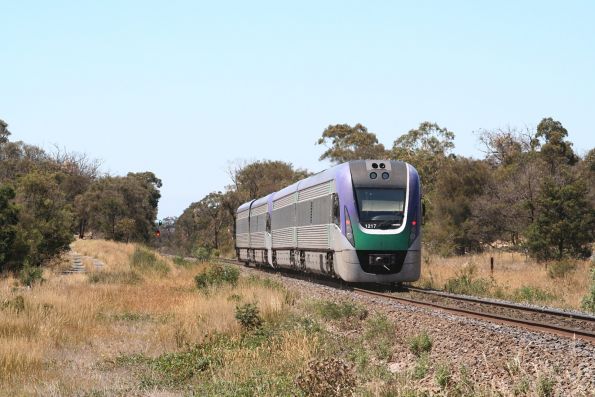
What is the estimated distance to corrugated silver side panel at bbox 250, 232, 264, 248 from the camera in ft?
116

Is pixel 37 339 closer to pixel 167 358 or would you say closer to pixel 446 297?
pixel 167 358

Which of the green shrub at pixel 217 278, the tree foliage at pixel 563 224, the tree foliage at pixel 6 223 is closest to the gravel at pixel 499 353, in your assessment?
the green shrub at pixel 217 278

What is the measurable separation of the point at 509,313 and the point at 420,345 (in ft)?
19.2

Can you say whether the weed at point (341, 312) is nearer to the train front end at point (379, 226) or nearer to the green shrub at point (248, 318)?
the green shrub at point (248, 318)

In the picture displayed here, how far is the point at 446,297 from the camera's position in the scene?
18719 millimetres

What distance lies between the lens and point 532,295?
19781 millimetres

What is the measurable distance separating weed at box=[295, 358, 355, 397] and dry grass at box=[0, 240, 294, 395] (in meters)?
1.86

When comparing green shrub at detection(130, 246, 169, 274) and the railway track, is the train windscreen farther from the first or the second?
green shrub at detection(130, 246, 169, 274)

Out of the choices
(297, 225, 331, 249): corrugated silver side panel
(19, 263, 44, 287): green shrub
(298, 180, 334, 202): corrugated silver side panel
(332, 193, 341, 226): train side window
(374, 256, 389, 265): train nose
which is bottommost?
(19, 263, 44, 287): green shrub

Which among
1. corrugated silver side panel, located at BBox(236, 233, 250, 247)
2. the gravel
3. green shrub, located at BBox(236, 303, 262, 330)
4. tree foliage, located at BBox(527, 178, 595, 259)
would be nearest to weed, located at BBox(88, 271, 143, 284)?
corrugated silver side panel, located at BBox(236, 233, 250, 247)

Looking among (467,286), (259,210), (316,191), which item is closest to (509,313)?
(467,286)

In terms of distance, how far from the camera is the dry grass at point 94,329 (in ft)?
33.2

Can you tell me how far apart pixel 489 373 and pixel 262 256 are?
90.5ft

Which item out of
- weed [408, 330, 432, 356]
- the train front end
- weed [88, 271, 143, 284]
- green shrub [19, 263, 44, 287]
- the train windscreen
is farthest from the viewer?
weed [88, 271, 143, 284]
